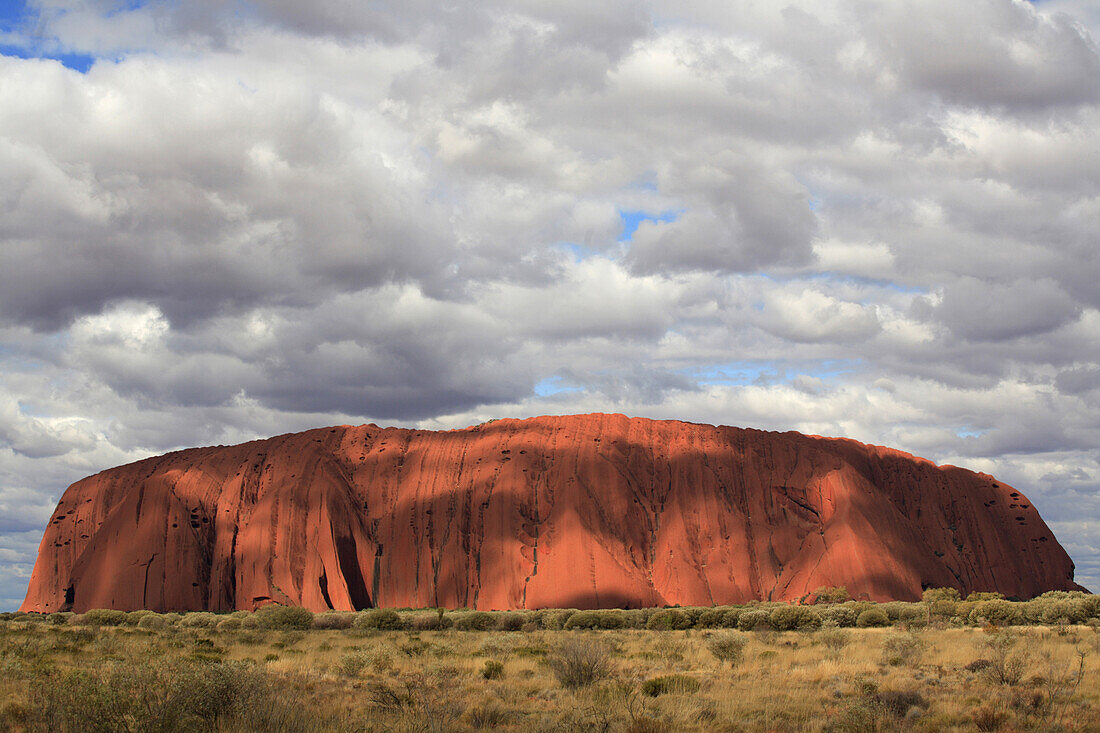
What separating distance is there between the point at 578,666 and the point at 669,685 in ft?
8.50

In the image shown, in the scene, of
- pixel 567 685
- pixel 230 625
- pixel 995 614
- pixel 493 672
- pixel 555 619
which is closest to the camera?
pixel 567 685

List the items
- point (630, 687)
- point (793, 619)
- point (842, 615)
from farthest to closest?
point (842, 615), point (793, 619), point (630, 687)

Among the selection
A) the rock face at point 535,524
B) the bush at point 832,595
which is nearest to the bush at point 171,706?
the rock face at point 535,524

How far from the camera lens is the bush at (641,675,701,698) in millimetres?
22047

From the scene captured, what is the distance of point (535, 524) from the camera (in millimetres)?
98938

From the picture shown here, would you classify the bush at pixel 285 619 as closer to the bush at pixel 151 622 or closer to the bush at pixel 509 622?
the bush at pixel 151 622

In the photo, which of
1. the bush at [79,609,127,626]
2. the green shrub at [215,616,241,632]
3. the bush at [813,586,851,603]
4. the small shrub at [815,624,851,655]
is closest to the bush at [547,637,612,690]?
the small shrub at [815,624,851,655]

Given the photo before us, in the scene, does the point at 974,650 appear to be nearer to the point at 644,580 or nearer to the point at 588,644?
the point at 588,644

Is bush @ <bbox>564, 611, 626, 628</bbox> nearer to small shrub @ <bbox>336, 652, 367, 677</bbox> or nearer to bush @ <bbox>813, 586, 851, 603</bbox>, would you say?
bush @ <bbox>813, 586, 851, 603</bbox>

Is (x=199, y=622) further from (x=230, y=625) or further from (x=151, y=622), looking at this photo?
(x=230, y=625)

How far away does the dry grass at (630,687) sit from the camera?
17203mm

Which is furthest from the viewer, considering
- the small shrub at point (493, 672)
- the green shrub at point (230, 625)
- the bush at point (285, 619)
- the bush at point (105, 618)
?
the bush at point (105, 618)

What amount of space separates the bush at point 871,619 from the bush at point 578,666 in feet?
123

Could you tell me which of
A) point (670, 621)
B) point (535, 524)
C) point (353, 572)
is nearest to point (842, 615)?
point (670, 621)
